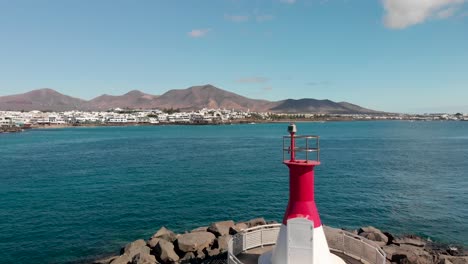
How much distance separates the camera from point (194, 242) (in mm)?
15938

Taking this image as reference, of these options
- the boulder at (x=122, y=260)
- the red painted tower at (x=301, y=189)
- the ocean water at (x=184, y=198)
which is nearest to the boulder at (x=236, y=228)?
the boulder at (x=122, y=260)

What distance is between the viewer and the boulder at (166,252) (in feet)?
50.1

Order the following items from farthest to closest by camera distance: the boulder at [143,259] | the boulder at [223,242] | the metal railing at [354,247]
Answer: the boulder at [223,242] → the boulder at [143,259] → the metal railing at [354,247]

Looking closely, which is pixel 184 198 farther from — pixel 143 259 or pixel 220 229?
pixel 143 259

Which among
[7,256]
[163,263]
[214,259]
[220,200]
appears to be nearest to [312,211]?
[214,259]

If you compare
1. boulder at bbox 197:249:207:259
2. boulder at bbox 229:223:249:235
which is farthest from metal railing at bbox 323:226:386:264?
boulder at bbox 229:223:249:235

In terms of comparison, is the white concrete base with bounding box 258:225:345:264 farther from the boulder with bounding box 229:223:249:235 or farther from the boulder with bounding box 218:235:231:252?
the boulder with bounding box 229:223:249:235

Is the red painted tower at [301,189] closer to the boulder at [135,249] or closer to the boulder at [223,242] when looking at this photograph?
the boulder at [223,242]

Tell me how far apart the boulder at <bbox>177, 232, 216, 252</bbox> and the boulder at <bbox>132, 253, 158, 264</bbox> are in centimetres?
131

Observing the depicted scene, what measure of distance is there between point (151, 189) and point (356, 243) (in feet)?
84.3

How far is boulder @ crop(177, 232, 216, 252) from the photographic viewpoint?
51.7ft

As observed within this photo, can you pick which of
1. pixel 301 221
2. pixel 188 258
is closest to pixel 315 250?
pixel 301 221

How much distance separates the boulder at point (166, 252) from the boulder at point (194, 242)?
1.35 feet

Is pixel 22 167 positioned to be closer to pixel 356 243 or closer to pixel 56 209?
pixel 56 209
